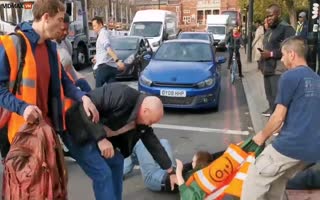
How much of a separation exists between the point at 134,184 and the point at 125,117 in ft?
6.39

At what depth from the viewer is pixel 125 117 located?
10.8 ft

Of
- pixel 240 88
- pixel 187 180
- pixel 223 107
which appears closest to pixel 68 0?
pixel 240 88

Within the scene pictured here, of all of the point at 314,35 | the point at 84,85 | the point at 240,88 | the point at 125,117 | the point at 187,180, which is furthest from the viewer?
the point at 240,88

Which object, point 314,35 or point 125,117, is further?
point 314,35

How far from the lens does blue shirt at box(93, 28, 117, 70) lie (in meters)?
7.93

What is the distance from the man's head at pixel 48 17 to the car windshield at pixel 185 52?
7.42 metres

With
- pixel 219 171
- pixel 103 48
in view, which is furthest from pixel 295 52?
pixel 103 48

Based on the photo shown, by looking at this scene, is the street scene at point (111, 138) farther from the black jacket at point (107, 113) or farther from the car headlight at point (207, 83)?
the car headlight at point (207, 83)

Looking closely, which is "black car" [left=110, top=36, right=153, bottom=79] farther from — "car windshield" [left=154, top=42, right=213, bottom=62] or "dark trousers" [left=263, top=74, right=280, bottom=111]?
"dark trousers" [left=263, top=74, right=280, bottom=111]

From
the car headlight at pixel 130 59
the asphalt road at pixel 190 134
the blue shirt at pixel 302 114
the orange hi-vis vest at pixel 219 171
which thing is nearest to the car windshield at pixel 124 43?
the car headlight at pixel 130 59

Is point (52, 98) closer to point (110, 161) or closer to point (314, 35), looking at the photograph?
point (110, 161)

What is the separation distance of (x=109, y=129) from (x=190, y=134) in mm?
4267

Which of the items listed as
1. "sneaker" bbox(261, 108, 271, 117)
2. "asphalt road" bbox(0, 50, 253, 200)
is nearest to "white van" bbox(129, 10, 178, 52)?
"asphalt road" bbox(0, 50, 253, 200)

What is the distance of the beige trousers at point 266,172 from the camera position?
3467 millimetres
